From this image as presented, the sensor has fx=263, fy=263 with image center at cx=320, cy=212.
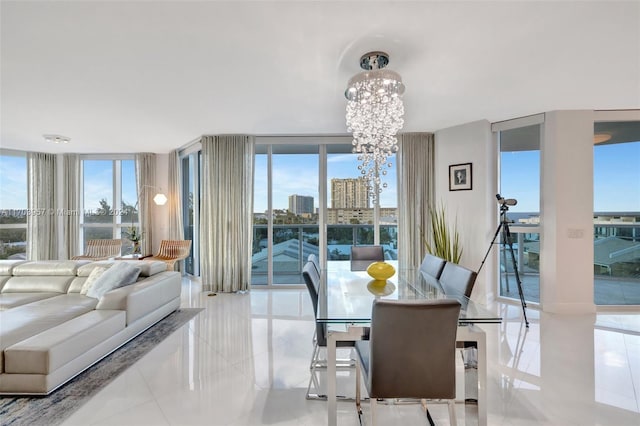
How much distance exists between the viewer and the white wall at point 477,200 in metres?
3.79

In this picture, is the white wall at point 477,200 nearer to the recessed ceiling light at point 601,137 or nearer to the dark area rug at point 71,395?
the recessed ceiling light at point 601,137

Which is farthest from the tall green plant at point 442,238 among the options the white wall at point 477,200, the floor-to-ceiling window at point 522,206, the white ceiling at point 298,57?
the white ceiling at point 298,57

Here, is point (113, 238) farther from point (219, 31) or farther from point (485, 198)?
point (485, 198)

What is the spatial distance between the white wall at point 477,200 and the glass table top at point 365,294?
5.40 ft

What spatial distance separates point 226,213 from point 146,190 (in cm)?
246

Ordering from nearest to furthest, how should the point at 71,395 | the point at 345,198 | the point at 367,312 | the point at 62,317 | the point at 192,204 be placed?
the point at 367,312, the point at 71,395, the point at 62,317, the point at 345,198, the point at 192,204

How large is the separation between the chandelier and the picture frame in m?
1.96

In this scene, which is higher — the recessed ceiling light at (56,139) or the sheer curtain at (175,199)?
the recessed ceiling light at (56,139)

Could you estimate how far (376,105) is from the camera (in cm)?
230

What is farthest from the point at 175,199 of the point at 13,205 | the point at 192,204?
the point at 13,205

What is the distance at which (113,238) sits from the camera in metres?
5.76

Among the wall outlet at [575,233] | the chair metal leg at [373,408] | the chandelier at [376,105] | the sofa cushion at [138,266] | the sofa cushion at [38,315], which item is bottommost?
the chair metal leg at [373,408]

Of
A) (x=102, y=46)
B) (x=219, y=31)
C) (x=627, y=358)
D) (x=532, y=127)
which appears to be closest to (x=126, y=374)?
(x=102, y=46)

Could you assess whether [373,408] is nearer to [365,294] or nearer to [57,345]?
[365,294]
